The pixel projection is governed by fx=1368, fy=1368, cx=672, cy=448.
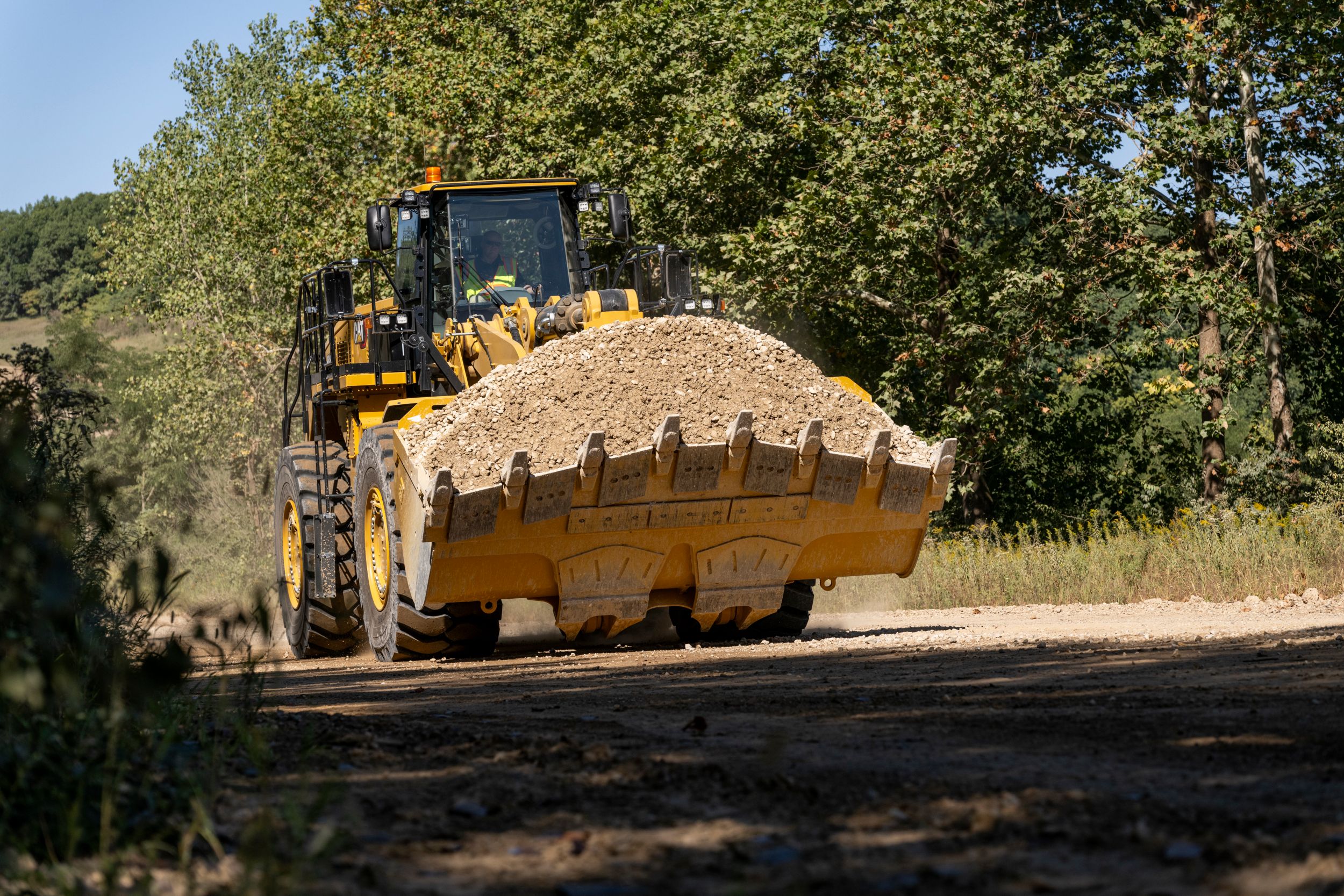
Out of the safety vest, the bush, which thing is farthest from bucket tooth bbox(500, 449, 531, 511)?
the bush

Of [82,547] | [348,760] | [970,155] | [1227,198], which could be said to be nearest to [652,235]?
[970,155]

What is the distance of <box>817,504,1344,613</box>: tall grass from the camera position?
1234 cm

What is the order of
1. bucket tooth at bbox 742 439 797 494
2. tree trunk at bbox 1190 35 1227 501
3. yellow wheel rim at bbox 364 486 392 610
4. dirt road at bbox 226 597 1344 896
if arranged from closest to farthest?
dirt road at bbox 226 597 1344 896 → bucket tooth at bbox 742 439 797 494 → yellow wheel rim at bbox 364 486 392 610 → tree trunk at bbox 1190 35 1227 501

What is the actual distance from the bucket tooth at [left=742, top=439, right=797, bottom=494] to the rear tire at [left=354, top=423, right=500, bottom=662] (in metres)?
2.05

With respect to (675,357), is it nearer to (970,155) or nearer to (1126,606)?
(1126,606)

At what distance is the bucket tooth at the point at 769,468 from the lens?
857 cm

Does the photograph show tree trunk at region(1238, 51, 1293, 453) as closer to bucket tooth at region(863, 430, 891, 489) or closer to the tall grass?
the tall grass

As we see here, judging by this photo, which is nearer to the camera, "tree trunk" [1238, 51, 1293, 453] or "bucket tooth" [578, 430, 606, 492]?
"bucket tooth" [578, 430, 606, 492]

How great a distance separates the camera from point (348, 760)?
4.40 meters

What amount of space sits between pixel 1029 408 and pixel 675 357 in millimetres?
12021

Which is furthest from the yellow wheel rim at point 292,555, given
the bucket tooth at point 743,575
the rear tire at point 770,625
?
the bucket tooth at point 743,575

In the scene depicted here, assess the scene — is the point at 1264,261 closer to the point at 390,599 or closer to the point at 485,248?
the point at 485,248

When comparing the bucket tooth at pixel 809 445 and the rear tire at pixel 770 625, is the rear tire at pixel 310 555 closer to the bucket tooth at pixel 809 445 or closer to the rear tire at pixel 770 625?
the rear tire at pixel 770 625

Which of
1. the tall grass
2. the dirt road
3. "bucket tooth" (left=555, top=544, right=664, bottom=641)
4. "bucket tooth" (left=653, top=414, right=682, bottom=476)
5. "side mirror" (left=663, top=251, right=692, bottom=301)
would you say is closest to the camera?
the dirt road
